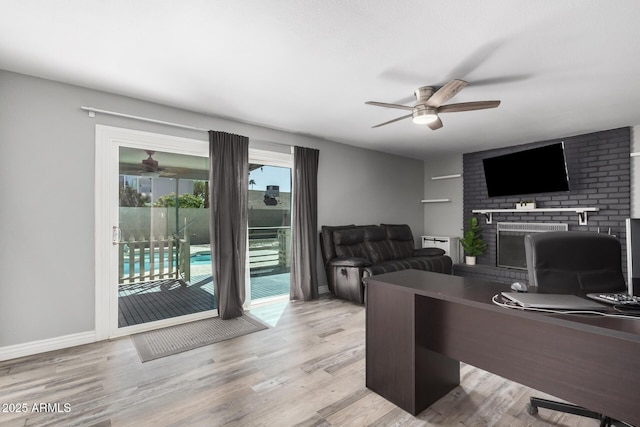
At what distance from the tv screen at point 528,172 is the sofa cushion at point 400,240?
167cm

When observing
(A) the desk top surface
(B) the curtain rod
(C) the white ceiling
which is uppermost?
(C) the white ceiling

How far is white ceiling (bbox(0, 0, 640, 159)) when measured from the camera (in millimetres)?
1796

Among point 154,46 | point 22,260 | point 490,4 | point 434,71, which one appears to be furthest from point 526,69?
point 22,260

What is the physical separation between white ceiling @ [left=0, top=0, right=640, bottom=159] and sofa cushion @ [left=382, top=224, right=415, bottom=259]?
7.77 ft

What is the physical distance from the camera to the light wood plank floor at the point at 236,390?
1.79m

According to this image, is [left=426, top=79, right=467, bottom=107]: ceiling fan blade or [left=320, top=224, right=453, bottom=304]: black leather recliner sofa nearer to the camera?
[left=426, top=79, right=467, bottom=107]: ceiling fan blade

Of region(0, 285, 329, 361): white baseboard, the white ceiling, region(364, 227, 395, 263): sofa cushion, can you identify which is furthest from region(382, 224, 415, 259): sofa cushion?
region(0, 285, 329, 361): white baseboard

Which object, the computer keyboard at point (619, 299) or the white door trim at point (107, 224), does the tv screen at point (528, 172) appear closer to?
the computer keyboard at point (619, 299)

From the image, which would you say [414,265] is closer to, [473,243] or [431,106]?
[473,243]

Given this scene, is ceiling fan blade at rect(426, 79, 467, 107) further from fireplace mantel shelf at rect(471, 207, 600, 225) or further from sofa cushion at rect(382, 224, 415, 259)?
fireplace mantel shelf at rect(471, 207, 600, 225)

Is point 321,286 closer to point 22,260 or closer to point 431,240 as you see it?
point 431,240

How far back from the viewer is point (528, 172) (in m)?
4.82

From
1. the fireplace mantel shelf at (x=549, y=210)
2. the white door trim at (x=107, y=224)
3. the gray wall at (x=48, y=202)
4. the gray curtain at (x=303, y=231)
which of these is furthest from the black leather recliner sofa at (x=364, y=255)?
the gray wall at (x=48, y=202)

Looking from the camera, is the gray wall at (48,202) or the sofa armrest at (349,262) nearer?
the gray wall at (48,202)
